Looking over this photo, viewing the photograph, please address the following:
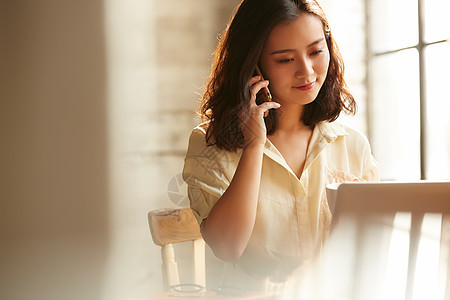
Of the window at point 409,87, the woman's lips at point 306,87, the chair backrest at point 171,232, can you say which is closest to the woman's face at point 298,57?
the woman's lips at point 306,87

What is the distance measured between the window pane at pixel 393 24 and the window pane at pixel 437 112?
0.04m

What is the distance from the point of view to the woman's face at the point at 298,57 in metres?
0.30

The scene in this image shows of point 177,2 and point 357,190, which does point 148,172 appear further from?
point 357,190

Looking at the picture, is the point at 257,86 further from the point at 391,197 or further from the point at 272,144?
the point at 391,197

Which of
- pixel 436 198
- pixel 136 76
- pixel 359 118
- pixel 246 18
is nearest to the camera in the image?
pixel 436 198

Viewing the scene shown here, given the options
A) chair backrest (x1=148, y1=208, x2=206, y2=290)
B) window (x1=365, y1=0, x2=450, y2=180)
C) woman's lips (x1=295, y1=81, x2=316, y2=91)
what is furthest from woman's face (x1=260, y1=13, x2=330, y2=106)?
window (x1=365, y1=0, x2=450, y2=180)

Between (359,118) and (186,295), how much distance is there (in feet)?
1.38

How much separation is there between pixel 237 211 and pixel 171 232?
71mm

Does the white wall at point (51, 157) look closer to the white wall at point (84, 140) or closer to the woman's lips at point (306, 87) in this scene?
the white wall at point (84, 140)

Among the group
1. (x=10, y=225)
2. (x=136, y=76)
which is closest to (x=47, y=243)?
(x=10, y=225)

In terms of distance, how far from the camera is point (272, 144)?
343 millimetres

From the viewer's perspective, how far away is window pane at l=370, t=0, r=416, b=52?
65 cm

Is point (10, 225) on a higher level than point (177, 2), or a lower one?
lower

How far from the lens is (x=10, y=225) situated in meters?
0.37
